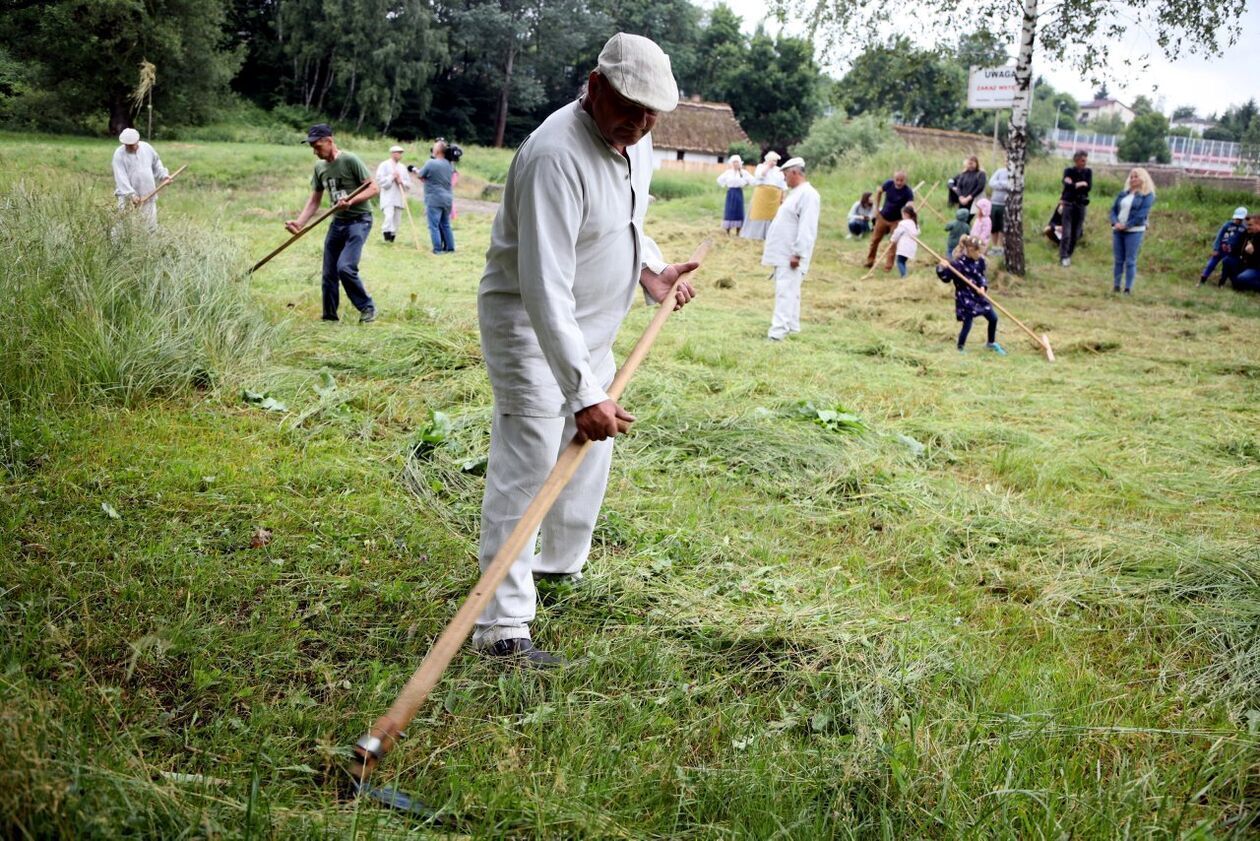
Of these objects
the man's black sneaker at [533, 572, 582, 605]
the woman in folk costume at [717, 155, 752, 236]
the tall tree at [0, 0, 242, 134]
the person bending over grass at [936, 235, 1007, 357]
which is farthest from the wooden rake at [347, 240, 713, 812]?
the woman in folk costume at [717, 155, 752, 236]

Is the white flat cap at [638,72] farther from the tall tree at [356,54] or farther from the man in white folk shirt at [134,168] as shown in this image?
the tall tree at [356,54]

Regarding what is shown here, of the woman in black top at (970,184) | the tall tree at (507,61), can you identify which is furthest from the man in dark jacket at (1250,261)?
the tall tree at (507,61)

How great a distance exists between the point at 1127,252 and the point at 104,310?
A: 12.4 metres

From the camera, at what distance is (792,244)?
9.04 m

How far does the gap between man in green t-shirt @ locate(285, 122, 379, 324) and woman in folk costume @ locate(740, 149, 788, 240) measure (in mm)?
7879

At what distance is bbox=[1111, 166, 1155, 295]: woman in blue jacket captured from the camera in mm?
12430

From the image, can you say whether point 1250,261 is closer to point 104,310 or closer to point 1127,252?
point 1127,252

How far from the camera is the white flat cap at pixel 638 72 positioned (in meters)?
2.45

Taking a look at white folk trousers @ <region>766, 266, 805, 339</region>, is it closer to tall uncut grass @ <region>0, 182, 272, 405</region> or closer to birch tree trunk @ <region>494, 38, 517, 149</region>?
tall uncut grass @ <region>0, 182, 272, 405</region>

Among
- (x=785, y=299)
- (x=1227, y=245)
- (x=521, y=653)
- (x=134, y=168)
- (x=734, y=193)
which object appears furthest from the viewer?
(x=734, y=193)

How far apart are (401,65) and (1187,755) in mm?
39985

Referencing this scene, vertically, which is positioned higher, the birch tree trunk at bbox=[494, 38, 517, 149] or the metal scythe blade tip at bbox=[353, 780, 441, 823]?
the birch tree trunk at bbox=[494, 38, 517, 149]

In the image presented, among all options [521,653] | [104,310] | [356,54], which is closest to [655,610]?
[521,653]

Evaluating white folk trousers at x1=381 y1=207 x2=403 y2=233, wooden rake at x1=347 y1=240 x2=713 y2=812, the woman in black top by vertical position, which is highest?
the woman in black top
